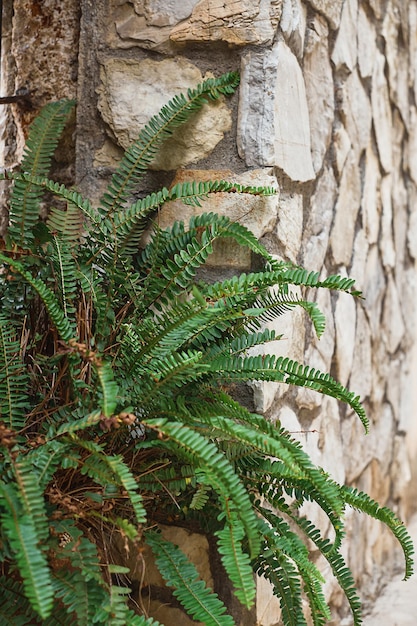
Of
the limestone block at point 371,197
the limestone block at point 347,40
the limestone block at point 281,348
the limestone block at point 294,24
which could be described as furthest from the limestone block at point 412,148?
the limestone block at point 281,348

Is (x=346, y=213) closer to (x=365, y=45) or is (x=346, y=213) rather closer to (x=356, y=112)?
(x=356, y=112)

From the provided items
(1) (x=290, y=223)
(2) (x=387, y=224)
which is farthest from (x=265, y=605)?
(2) (x=387, y=224)

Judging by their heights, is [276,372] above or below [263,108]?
below

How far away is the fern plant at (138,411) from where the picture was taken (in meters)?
0.99

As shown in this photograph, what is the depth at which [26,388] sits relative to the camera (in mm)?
1196

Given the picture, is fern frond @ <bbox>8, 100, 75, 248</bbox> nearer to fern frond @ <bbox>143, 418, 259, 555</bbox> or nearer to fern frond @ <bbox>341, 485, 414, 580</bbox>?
fern frond @ <bbox>143, 418, 259, 555</bbox>

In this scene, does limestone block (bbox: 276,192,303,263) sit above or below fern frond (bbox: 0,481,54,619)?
above

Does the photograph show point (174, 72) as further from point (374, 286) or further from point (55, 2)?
point (374, 286)

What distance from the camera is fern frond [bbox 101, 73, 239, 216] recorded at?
1.34m

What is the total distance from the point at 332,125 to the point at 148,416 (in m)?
1.03

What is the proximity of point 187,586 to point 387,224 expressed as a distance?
5.31 feet

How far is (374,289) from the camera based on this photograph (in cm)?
229

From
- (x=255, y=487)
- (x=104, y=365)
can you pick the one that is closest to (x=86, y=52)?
(x=104, y=365)

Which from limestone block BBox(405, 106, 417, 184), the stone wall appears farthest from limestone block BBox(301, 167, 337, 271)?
limestone block BBox(405, 106, 417, 184)
